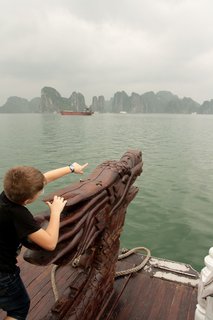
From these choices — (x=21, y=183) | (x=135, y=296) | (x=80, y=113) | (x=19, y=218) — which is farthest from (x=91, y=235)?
(x=80, y=113)

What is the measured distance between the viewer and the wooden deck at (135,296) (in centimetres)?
285

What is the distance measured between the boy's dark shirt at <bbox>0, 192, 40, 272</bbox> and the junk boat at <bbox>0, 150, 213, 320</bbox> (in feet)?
0.36

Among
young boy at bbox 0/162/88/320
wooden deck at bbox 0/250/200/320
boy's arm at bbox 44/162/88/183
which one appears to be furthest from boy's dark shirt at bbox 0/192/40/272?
wooden deck at bbox 0/250/200/320

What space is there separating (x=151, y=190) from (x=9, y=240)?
8.64m

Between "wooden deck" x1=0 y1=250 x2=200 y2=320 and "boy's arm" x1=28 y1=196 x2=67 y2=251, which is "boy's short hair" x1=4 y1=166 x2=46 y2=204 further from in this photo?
"wooden deck" x1=0 y1=250 x2=200 y2=320

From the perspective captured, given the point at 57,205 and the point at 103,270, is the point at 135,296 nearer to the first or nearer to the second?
the point at 103,270

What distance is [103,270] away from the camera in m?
2.65

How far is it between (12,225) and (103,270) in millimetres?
1107

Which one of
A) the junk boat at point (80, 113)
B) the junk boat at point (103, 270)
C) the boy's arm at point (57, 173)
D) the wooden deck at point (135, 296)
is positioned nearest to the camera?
the junk boat at point (103, 270)

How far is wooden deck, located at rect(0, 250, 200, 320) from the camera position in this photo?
2846 mm

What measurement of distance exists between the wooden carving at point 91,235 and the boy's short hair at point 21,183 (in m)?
0.20

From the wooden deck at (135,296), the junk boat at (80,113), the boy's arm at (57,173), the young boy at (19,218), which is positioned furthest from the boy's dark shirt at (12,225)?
the junk boat at (80,113)

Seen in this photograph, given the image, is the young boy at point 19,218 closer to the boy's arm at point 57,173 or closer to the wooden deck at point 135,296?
the boy's arm at point 57,173

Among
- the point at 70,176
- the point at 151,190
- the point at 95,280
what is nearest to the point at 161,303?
the point at 95,280
